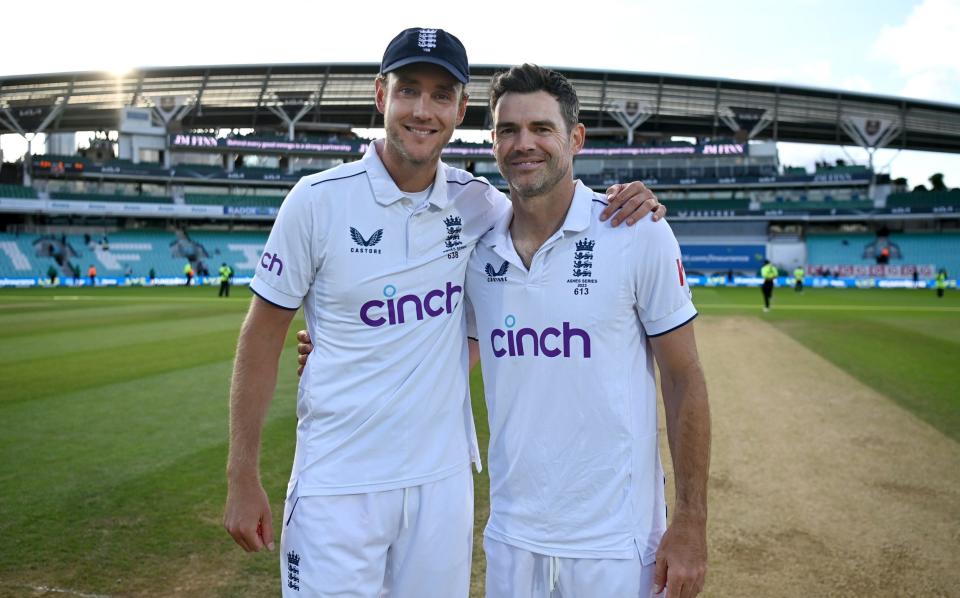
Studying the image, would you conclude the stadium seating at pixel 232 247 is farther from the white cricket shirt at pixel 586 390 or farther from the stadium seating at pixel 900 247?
the white cricket shirt at pixel 586 390

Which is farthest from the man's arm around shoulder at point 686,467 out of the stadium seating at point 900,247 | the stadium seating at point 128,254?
the stadium seating at point 900,247

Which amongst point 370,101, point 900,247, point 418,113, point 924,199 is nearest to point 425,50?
point 418,113

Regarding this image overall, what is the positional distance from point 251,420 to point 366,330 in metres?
0.56

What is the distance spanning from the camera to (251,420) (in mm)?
2676

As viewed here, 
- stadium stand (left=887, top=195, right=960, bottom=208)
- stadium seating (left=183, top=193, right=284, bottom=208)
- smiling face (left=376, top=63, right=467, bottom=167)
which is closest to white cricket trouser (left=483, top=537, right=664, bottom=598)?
smiling face (left=376, top=63, right=467, bottom=167)

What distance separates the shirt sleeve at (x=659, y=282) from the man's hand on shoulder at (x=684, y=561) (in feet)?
2.33

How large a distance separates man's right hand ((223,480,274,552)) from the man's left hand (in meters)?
1.71

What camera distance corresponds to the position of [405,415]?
8.89ft

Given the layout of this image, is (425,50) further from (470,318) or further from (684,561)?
(684,561)

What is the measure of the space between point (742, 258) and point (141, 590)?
5614 cm

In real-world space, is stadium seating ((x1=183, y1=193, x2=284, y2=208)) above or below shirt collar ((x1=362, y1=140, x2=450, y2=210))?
above

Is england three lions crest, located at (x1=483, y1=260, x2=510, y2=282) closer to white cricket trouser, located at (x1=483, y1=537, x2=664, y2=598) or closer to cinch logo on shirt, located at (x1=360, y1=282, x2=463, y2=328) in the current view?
cinch logo on shirt, located at (x1=360, y1=282, x2=463, y2=328)

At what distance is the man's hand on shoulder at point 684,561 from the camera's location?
250 cm

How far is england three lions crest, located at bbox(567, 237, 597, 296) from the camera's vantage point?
2637 millimetres
